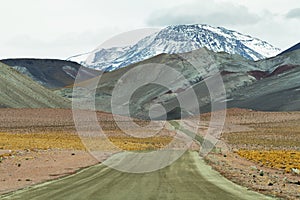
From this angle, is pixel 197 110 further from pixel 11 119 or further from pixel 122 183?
pixel 122 183

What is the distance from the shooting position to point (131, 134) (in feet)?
280

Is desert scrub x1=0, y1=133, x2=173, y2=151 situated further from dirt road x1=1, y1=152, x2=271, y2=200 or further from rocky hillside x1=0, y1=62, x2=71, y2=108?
rocky hillside x1=0, y1=62, x2=71, y2=108

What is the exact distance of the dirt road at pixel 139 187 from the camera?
1680cm

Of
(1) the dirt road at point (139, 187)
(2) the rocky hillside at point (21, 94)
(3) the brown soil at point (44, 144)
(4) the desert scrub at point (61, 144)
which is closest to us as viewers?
(1) the dirt road at point (139, 187)

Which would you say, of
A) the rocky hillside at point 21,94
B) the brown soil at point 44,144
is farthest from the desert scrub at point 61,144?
the rocky hillside at point 21,94

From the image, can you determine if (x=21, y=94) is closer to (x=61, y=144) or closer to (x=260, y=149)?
(x=61, y=144)

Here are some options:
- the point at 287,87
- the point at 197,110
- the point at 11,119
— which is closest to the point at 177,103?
the point at 197,110

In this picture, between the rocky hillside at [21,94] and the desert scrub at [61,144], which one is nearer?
the desert scrub at [61,144]

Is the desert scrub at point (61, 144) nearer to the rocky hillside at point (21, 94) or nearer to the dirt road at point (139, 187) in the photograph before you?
the dirt road at point (139, 187)

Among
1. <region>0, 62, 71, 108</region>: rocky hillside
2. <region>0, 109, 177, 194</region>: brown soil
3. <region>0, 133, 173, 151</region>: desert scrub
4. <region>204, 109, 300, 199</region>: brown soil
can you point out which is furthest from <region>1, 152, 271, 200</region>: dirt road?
<region>0, 62, 71, 108</region>: rocky hillside

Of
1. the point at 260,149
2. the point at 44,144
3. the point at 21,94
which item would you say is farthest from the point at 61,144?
the point at 21,94

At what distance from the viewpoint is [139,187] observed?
18906mm

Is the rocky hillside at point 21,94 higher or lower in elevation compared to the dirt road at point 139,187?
higher

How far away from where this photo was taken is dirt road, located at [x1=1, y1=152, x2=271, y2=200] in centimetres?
1680
